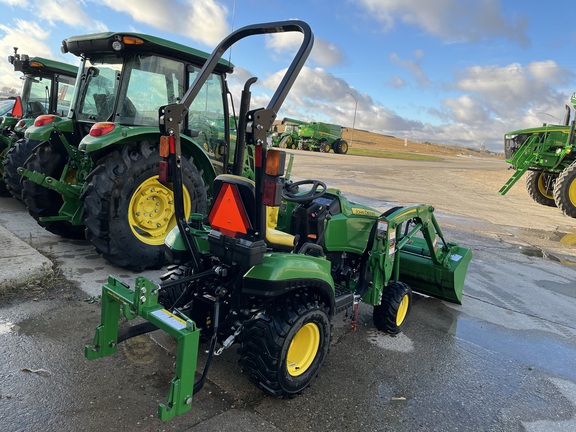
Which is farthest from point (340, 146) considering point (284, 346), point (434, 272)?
point (284, 346)

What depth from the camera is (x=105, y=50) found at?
518 centimetres

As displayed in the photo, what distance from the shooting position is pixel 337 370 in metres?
3.22

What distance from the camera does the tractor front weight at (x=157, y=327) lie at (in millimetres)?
2197

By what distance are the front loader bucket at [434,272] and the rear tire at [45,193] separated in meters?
4.23

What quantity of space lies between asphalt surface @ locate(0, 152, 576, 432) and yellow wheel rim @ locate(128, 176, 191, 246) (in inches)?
18.9

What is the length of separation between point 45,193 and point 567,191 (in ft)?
39.3

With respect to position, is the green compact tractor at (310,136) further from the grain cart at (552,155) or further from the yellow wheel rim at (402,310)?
the yellow wheel rim at (402,310)

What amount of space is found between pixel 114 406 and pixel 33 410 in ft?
1.43

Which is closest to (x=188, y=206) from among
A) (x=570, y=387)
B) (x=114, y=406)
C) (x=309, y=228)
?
(x=309, y=228)

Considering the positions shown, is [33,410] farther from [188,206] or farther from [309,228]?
[188,206]

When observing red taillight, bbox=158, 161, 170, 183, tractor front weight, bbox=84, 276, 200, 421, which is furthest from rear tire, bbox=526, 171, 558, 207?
tractor front weight, bbox=84, 276, 200, 421

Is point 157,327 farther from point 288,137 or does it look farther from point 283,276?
point 288,137

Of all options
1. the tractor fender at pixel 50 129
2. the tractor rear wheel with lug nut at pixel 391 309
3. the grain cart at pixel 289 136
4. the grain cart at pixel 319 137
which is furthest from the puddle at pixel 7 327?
the grain cart at pixel 319 137

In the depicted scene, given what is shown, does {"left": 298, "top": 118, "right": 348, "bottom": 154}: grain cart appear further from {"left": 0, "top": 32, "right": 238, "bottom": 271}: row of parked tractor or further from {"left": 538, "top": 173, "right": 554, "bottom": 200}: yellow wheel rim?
{"left": 0, "top": 32, "right": 238, "bottom": 271}: row of parked tractor
